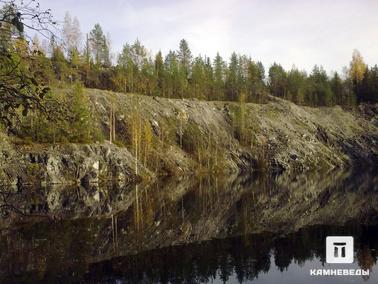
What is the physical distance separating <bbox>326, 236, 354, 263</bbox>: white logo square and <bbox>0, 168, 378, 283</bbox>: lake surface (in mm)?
399

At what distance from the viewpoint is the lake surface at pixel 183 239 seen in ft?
62.1

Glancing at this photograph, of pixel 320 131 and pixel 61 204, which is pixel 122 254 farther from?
pixel 320 131

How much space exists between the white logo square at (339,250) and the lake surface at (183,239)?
0.40 meters

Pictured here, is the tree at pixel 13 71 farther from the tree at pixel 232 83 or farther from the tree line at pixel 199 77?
the tree at pixel 232 83

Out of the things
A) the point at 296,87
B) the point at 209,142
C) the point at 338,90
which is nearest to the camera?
the point at 209,142

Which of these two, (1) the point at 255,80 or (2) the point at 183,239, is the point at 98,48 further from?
(2) the point at 183,239

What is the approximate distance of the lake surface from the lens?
1894 cm

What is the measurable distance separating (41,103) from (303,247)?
70.8 ft

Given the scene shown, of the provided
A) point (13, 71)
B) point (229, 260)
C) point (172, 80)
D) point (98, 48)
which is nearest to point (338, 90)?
point (172, 80)

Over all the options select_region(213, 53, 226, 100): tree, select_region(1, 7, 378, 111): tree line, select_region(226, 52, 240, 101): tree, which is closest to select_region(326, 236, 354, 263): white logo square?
select_region(1, 7, 378, 111): tree line

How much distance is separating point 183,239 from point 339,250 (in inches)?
379

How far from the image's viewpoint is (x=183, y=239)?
26.5 meters

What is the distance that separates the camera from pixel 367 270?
62.2 ft

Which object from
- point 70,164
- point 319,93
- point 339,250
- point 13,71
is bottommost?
point 339,250
